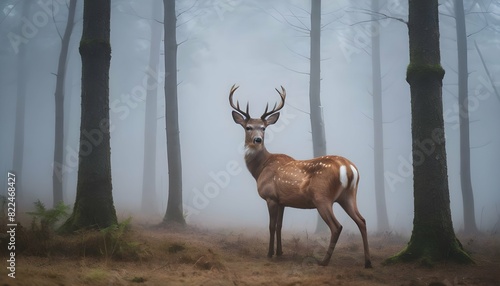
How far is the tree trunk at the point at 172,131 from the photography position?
12344mm

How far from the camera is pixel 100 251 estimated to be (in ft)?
19.6

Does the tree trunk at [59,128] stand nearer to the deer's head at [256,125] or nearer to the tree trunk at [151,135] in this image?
the tree trunk at [151,135]

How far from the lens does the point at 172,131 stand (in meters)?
13.1

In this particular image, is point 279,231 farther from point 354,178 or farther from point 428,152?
point 428,152

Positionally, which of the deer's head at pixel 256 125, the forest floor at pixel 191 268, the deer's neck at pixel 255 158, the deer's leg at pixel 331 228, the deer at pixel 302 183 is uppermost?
the deer's head at pixel 256 125

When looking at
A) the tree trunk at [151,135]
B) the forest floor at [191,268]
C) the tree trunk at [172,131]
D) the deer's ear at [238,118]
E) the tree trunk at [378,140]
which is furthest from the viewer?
the tree trunk at [151,135]

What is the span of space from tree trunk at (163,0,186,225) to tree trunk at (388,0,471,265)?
7254 millimetres

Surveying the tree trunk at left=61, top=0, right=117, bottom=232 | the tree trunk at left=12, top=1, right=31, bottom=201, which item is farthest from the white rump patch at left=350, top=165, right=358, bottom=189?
the tree trunk at left=12, top=1, right=31, bottom=201

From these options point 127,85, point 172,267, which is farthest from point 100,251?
point 127,85

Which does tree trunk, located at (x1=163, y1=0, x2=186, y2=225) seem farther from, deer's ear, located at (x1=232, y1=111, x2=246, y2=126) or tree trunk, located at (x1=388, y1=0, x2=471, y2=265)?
tree trunk, located at (x1=388, y1=0, x2=471, y2=265)

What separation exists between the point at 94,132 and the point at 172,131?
5323 mm

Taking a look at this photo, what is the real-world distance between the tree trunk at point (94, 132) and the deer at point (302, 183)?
2.67m

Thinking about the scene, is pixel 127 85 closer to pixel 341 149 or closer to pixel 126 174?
pixel 126 174

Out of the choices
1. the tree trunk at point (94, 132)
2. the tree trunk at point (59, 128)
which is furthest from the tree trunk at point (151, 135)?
the tree trunk at point (94, 132)
